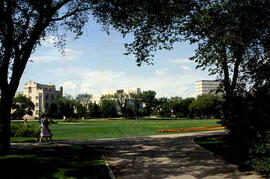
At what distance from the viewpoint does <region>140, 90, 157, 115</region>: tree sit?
105750 mm

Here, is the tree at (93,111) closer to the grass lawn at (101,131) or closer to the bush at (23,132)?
the grass lawn at (101,131)

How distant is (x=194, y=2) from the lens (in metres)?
11.5

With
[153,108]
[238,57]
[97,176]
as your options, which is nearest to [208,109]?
[153,108]

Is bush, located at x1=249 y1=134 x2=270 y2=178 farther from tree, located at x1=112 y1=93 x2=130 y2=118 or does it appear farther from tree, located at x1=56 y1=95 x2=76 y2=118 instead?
tree, located at x1=56 y1=95 x2=76 y2=118

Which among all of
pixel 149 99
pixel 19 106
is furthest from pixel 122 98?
pixel 19 106

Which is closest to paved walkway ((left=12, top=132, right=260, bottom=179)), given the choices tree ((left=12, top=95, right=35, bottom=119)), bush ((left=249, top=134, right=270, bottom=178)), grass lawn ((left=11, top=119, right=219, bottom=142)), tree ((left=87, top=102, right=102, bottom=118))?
bush ((left=249, top=134, right=270, bottom=178))

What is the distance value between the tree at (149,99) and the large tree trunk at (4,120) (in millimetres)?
94358

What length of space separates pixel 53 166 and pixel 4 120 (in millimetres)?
3610

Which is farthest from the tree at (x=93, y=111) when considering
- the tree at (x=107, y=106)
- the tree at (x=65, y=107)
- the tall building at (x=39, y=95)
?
the tall building at (x=39, y=95)

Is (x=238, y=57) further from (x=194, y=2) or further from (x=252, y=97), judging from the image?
(x=252, y=97)

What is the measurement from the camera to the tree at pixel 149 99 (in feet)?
347

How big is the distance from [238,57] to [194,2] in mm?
3538

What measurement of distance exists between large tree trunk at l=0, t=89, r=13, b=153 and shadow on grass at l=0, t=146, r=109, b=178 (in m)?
0.45

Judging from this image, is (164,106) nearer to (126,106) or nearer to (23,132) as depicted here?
(126,106)
